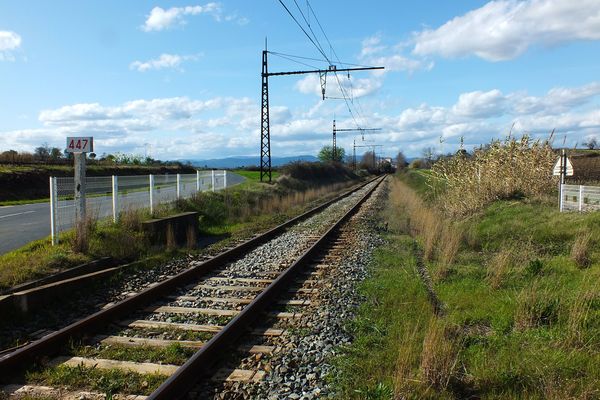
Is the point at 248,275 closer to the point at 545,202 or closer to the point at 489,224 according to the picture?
the point at 489,224

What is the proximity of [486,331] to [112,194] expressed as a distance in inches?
440

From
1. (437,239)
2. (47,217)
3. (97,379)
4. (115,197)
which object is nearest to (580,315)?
(97,379)

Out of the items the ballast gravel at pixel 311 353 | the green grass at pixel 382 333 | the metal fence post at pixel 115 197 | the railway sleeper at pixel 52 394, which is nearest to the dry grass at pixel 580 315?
the green grass at pixel 382 333

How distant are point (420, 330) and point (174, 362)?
9.24 feet

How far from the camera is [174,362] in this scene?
541cm

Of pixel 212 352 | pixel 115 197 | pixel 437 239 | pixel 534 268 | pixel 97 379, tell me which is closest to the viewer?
pixel 97 379

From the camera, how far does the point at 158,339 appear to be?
616 centimetres

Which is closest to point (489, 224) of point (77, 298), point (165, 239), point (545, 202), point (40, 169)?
point (545, 202)

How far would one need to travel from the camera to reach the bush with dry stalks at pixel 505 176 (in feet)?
Answer: 60.4

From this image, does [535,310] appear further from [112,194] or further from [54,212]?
[112,194]

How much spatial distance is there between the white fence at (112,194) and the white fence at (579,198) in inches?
485

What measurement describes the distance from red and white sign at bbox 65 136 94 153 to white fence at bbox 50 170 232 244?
0.77m

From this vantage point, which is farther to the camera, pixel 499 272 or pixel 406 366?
pixel 499 272

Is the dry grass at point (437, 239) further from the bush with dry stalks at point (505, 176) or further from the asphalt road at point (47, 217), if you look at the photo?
the asphalt road at point (47, 217)
